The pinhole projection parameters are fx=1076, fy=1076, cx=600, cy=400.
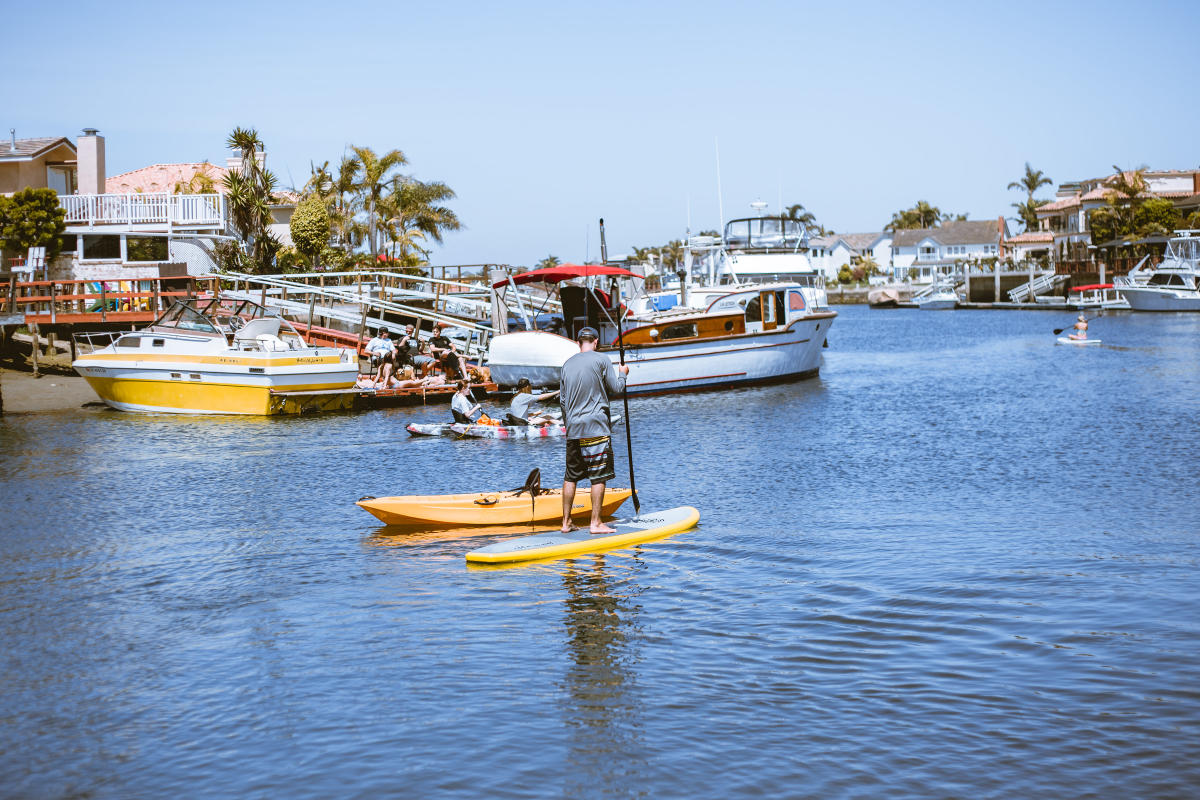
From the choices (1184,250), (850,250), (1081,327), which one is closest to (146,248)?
(1081,327)

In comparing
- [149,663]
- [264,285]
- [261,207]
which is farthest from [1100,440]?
[261,207]

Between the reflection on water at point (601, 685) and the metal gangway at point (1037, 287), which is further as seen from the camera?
the metal gangway at point (1037, 287)

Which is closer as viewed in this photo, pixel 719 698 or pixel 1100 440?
pixel 719 698

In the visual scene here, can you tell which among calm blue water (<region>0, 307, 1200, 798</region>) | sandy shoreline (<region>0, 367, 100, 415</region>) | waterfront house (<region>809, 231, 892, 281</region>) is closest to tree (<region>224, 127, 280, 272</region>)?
sandy shoreline (<region>0, 367, 100, 415</region>)

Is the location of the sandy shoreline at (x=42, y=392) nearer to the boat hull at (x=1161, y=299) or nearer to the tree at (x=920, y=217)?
the boat hull at (x=1161, y=299)

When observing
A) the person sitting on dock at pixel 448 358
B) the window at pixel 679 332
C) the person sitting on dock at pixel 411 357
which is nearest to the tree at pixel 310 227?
the person sitting on dock at pixel 411 357

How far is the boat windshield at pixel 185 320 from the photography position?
93.1ft

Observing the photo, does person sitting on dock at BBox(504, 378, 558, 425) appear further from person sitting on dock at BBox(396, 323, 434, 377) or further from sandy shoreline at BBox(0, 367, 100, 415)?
sandy shoreline at BBox(0, 367, 100, 415)

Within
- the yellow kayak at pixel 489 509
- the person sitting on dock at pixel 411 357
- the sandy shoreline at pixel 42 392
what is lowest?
the yellow kayak at pixel 489 509

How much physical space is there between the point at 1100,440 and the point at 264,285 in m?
29.9

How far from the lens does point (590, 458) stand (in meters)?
12.2

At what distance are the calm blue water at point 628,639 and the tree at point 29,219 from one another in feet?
77.1

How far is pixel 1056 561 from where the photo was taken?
1192cm

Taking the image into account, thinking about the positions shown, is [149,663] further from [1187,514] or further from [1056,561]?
[1187,514]
